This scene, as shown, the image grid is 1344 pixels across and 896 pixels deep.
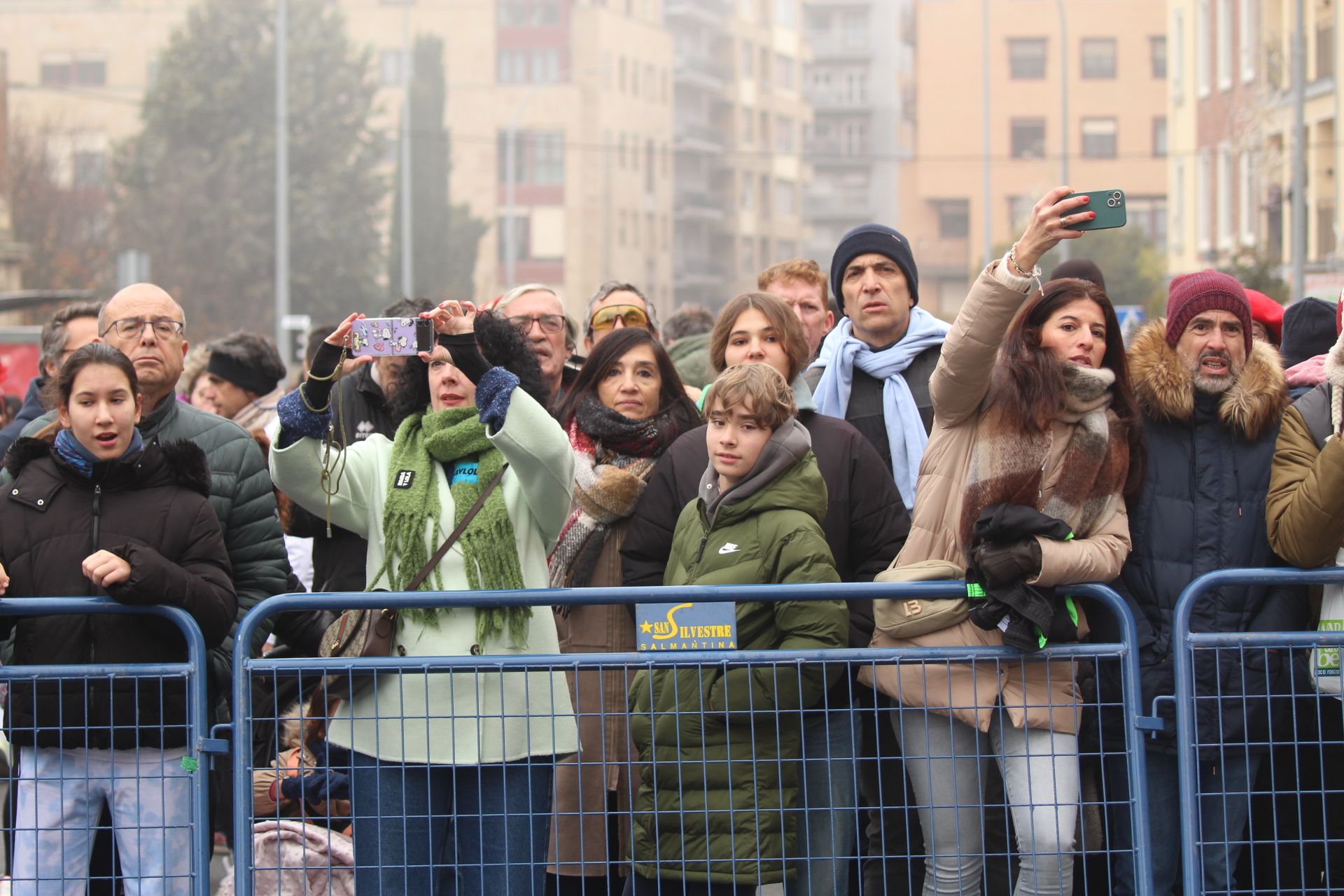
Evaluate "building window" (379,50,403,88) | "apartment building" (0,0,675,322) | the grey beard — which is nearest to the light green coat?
the grey beard

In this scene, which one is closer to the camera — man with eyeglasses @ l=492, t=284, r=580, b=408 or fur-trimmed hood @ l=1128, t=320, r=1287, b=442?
fur-trimmed hood @ l=1128, t=320, r=1287, b=442

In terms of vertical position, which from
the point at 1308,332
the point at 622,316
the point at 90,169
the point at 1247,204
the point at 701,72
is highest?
the point at 701,72

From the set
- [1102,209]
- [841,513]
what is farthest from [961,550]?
[1102,209]

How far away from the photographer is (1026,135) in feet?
274

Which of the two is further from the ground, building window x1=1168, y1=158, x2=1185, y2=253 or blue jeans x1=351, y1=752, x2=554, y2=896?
building window x1=1168, y1=158, x2=1185, y2=253

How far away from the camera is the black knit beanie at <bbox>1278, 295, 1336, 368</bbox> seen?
18.4ft

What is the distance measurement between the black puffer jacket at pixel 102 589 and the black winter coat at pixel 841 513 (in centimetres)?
123

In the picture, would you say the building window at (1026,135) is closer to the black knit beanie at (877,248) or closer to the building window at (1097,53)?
the building window at (1097,53)

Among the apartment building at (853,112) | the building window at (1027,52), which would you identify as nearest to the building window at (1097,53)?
the building window at (1027,52)

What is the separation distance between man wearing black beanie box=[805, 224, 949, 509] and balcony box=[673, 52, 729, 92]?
84909 millimetres

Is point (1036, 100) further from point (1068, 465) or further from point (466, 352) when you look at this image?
point (466, 352)

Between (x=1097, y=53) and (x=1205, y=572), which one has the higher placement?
(x=1097, y=53)

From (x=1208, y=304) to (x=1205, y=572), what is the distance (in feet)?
2.78

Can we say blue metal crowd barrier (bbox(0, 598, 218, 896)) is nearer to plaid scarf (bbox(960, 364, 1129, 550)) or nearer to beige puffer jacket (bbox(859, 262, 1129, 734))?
beige puffer jacket (bbox(859, 262, 1129, 734))
